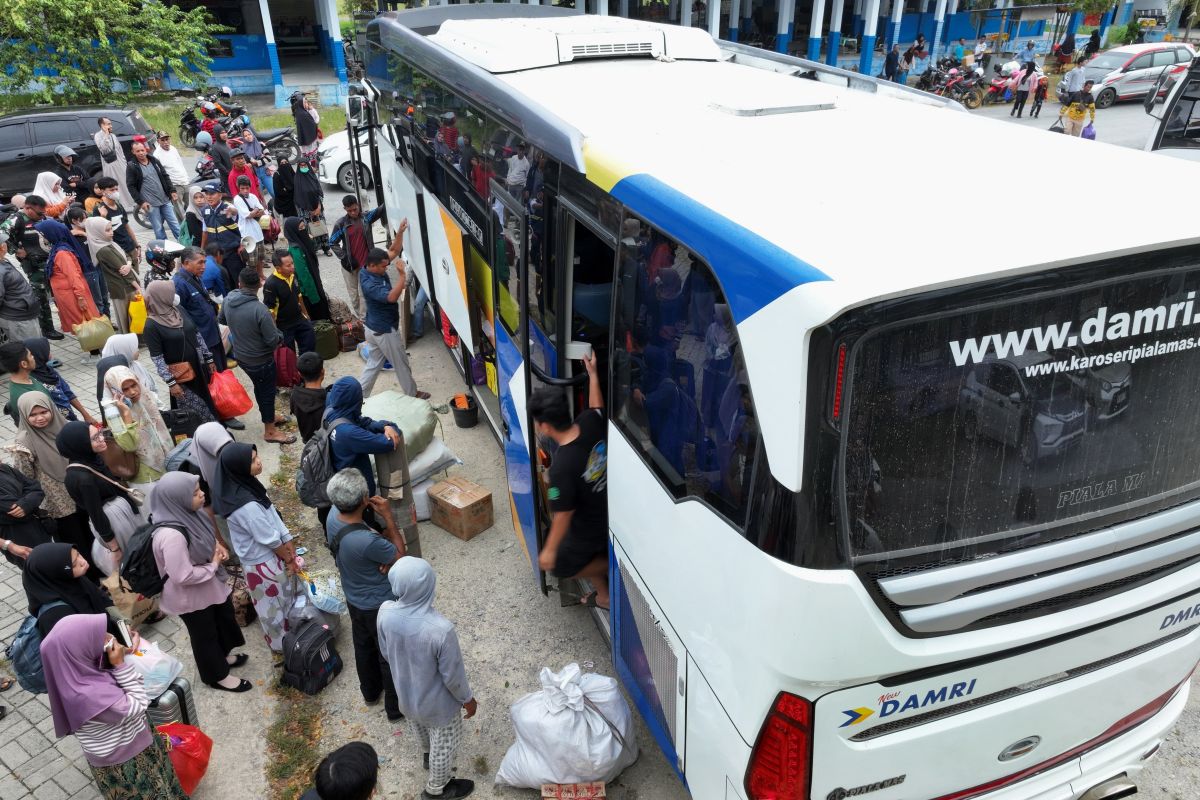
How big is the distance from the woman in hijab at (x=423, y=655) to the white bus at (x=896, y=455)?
36.3 inches

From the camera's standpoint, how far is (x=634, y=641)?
394cm

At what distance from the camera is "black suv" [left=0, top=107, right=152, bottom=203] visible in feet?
48.6

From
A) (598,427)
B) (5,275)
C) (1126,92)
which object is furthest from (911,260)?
(1126,92)

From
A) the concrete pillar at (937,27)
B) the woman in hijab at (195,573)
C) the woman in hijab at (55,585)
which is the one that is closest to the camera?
the woman in hijab at (55,585)

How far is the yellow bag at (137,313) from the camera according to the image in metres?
9.30

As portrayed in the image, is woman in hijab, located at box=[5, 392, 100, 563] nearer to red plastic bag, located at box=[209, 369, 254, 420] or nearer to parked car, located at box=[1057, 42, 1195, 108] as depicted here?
red plastic bag, located at box=[209, 369, 254, 420]

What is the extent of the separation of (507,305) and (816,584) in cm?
359

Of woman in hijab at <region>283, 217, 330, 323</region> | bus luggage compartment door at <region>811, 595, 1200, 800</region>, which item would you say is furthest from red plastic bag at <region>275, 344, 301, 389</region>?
bus luggage compartment door at <region>811, 595, 1200, 800</region>

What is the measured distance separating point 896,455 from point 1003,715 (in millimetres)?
1129

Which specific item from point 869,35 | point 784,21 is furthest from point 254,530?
point 869,35

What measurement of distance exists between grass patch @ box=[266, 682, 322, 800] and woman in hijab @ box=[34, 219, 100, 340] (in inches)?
246

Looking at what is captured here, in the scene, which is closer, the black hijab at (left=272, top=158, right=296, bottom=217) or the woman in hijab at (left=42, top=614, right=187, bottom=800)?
the woman in hijab at (left=42, top=614, right=187, bottom=800)

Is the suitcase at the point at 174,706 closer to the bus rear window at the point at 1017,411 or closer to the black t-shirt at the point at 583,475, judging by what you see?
the black t-shirt at the point at 583,475

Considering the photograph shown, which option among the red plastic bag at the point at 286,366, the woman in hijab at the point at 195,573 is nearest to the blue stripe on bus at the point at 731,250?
the woman in hijab at the point at 195,573
